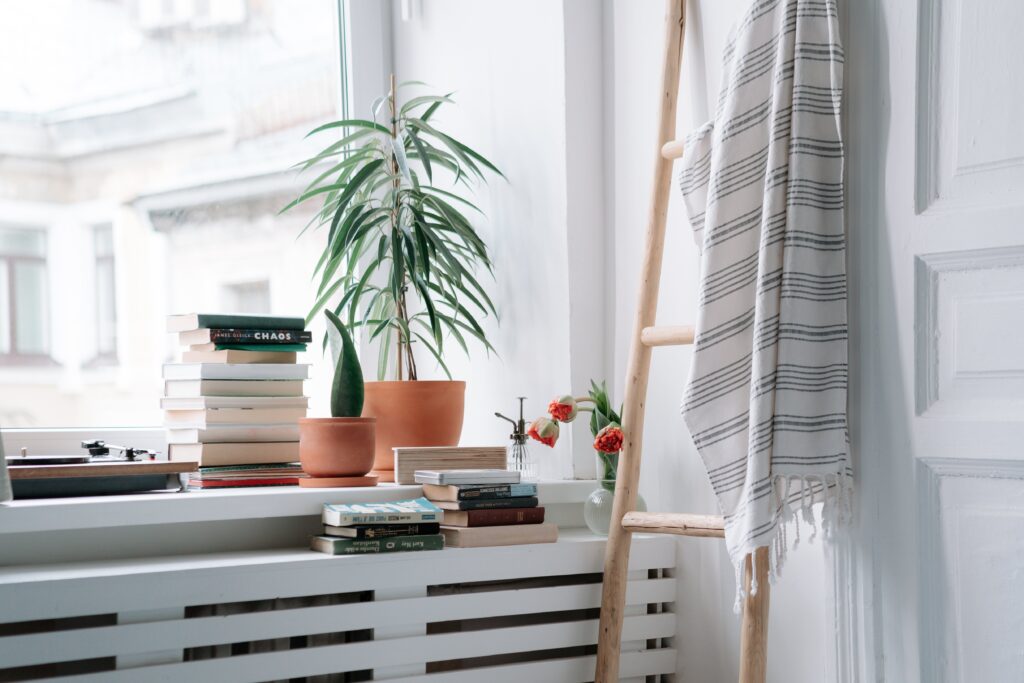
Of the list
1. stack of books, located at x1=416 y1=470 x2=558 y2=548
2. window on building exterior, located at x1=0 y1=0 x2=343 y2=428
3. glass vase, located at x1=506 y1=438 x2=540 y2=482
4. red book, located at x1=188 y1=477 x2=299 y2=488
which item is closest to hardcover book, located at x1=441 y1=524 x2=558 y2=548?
stack of books, located at x1=416 y1=470 x2=558 y2=548

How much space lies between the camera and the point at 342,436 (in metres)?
2.02

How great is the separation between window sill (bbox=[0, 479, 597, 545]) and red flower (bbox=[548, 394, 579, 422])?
11.2 inches

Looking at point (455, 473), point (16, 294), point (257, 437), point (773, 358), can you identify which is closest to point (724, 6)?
point (773, 358)

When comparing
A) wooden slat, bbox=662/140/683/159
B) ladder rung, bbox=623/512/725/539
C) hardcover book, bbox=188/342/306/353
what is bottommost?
ladder rung, bbox=623/512/725/539

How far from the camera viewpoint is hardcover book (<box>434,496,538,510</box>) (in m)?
1.90

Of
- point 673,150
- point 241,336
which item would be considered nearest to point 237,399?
point 241,336

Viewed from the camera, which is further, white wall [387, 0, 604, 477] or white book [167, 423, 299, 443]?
white wall [387, 0, 604, 477]

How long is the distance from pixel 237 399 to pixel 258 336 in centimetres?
14

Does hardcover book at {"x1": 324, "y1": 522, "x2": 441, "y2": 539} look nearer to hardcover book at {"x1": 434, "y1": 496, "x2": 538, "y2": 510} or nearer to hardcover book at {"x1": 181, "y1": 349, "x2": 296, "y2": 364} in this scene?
hardcover book at {"x1": 434, "y1": 496, "x2": 538, "y2": 510}

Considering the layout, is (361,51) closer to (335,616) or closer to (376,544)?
(376,544)

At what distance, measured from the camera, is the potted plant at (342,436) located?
202cm

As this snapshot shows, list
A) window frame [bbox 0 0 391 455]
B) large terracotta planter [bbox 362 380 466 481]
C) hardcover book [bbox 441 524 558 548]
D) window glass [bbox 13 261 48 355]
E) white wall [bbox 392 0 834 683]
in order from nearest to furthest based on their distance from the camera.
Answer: hardcover book [bbox 441 524 558 548] → white wall [bbox 392 0 834 683] → large terracotta planter [bbox 362 380 466 481] → window glass [bbox 13 261 48 355] → window frame [bbox 0 0 391 455]

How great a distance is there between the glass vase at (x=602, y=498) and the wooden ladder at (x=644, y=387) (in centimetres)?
6

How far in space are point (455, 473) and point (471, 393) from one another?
71 centimetres
